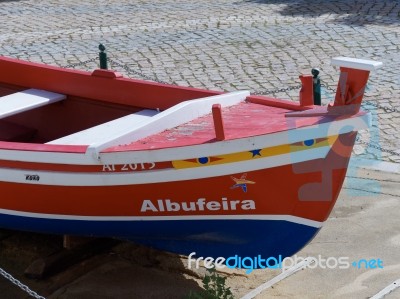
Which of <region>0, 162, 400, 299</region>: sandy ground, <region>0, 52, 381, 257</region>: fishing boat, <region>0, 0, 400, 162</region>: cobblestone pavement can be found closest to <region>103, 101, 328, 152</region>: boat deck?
<region>0, 52, 381, 257</region>: fishing boat

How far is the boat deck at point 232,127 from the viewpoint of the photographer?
541 centimetres

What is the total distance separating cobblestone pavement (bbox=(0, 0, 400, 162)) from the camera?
10781 mm

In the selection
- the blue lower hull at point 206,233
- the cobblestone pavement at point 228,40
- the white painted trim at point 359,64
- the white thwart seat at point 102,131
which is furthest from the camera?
the cobblestone pavement at point 228,40

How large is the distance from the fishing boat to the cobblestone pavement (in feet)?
10.1

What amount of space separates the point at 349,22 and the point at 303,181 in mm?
9006

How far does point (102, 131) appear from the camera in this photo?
21.3 ft

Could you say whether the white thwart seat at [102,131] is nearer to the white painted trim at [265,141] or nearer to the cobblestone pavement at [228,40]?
the white painted trim at [265,141]

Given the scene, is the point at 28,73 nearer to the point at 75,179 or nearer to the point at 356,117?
the point at 75,179

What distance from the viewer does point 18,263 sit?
6.61 meters

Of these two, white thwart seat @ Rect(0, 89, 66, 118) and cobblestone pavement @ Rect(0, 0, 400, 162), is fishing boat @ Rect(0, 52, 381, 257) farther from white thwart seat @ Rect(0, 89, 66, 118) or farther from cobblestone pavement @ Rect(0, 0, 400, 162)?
cobblestone pavement @ Rect(0, 0, 400, 162)

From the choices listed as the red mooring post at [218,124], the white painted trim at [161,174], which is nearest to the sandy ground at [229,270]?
the white painted trim at [161,174]

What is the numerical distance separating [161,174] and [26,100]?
2.54 m

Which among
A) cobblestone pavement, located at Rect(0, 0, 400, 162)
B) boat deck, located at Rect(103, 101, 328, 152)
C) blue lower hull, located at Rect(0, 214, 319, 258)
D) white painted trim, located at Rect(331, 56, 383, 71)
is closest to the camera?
white painted trim, located at Rect(331, 56, 383, 71)

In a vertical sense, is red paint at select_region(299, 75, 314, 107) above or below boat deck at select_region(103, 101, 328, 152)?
above
